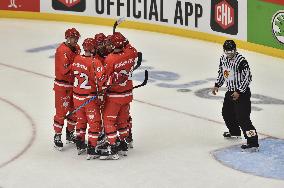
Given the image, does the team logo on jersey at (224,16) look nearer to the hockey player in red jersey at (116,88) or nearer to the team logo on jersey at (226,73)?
the team logo on jersey at (226,73)

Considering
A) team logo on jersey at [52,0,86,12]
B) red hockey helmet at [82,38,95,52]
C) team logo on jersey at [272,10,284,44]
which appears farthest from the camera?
team logo on jersey at [52,0,86,12]

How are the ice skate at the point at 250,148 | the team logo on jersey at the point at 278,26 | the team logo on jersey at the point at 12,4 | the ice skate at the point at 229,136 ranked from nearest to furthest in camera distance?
the ice skate at the point at 250,148
the ice skate at the point at 229,136
the team logo on jersey at the point at 278,26
the team logo on jersey at the point at 12,4

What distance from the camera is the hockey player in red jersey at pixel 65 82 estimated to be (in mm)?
10617

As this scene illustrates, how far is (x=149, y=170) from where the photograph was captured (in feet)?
33.5

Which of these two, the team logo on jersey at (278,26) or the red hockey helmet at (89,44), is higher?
the red hockey helmet at (89,44)

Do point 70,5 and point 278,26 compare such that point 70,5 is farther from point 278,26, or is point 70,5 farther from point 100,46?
point 100,46

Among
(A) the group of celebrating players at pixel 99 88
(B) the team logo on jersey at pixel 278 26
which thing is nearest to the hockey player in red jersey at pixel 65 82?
(A) the group of celebrating players at pixel 99 88

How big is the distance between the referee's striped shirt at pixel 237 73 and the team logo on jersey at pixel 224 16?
6.00 metres

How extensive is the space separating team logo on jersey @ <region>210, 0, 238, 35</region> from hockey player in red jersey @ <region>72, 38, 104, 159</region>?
6.77 meters

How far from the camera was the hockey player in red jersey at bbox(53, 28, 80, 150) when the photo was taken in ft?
34.8

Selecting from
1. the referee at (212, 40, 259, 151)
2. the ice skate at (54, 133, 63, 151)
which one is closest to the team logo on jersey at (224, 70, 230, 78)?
the referee at (212, 40, 259, 151)

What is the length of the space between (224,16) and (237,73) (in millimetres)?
6373

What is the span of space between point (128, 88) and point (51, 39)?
Result: 27.0 ft

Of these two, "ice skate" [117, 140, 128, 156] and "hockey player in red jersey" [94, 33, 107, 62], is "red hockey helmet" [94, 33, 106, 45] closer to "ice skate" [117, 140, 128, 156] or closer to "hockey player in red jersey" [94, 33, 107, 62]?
"hockey player in red jersey" [94, 33, 107, 62]
